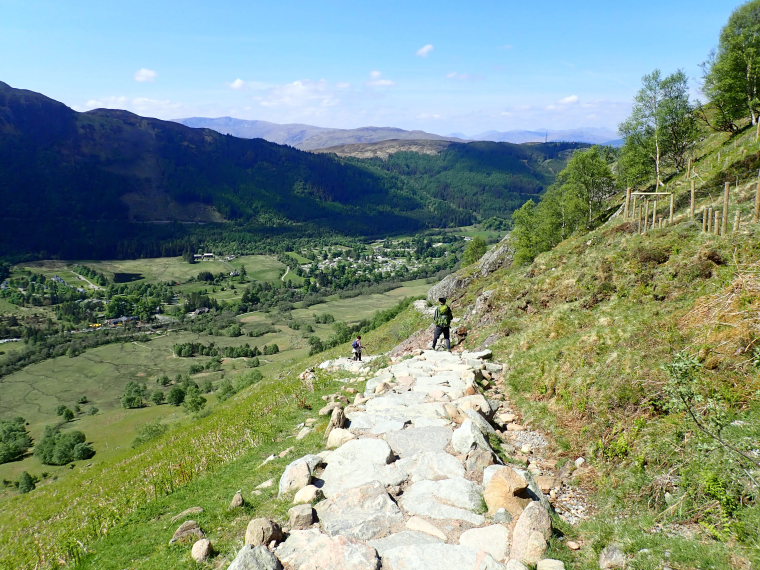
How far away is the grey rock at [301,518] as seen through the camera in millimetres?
9789

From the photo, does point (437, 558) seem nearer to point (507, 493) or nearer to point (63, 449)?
point (507, 493)

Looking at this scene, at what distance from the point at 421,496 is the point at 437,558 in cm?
222

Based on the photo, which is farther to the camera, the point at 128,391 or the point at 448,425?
the point at 128,391

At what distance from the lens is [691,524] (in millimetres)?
8453

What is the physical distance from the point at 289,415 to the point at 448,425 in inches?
336

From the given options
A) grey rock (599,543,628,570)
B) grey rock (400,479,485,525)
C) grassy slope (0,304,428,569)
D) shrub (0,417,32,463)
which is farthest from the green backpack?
shrub (0,417,32,463)

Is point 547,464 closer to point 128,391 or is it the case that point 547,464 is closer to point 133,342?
point 128,391

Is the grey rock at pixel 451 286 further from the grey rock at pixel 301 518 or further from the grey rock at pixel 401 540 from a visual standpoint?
the grey rock at pixel 401 540

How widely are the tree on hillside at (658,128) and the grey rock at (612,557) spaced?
63.5m

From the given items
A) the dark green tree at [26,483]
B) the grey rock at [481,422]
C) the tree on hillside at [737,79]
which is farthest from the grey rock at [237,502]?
the dark green tree at [26,483]

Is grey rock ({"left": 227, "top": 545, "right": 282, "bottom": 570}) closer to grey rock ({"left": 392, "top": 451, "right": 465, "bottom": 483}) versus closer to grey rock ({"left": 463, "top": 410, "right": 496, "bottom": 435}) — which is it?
grey rock ({"left": 392, "top": 451, "right": 465, "bottom": 483})

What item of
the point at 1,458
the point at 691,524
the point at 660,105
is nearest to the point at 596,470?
the point at 691,524

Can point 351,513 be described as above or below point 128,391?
above

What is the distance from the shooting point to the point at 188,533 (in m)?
10.5
